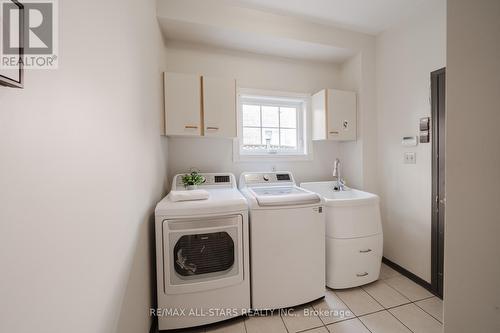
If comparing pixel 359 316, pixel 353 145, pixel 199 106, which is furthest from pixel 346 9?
pixel 359 316

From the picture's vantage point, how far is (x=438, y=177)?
176 cm

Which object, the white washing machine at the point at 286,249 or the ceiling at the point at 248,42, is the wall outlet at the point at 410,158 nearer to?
the white washing machine at the point at 286,249

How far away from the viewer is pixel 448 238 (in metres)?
0.70

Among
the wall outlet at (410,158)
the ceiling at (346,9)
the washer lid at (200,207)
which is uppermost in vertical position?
the ceiling at (346,9)

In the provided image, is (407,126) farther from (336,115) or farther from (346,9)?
(346,9)

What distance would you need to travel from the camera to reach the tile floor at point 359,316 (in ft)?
4.79

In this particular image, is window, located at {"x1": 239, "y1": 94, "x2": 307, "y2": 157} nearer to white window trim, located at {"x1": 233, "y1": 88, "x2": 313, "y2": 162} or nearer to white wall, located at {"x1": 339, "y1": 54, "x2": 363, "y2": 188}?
white window trim, located at {"x1": 233, "y1": 88, "x2": 313, "y2": 162}

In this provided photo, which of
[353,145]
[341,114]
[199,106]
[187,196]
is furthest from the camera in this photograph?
[353,145]

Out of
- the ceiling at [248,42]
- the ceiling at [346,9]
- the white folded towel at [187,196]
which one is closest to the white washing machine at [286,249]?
the white folded towel at [187,196]

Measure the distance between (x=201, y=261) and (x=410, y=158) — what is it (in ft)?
7.28

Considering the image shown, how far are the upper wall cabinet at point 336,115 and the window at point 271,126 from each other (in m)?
0.30

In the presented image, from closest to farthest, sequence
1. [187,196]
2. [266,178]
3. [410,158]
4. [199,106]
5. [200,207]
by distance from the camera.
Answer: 1. [200,207]
2. [187,196]
3. [199,106]
4. [410,158]
5. [266,178]

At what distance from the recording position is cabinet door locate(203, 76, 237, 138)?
1898 millimetres

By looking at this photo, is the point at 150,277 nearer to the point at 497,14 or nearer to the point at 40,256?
the point at 40,256
